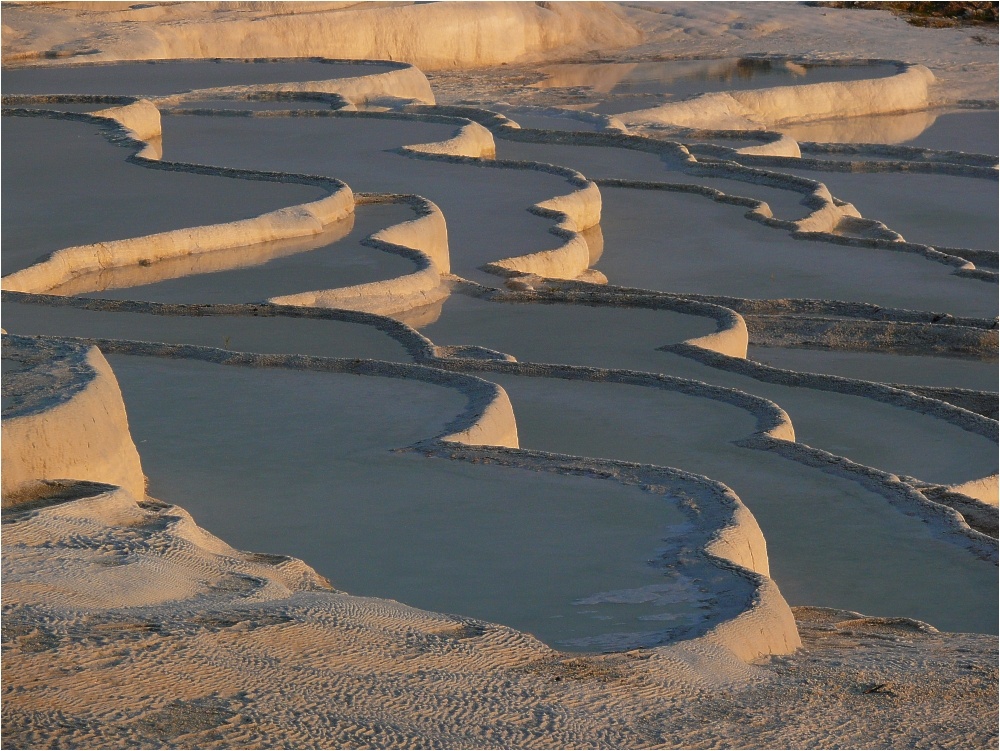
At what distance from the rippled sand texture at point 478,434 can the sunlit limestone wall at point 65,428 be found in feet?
0.04

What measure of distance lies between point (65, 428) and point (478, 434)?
1.36 metres

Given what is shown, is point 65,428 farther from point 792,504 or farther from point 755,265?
point 755,265

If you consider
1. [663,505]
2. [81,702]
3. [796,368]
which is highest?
[81,702]

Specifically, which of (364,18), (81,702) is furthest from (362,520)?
(364,18)

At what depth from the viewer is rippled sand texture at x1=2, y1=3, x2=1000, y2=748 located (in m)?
2.76

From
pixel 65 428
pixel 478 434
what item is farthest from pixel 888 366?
pixel 65 428

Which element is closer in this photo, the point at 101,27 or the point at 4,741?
the point at 4,741

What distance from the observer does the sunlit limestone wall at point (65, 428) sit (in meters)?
3.71

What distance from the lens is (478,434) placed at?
186 inches

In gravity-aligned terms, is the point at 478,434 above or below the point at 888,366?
above

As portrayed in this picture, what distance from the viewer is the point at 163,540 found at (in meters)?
3.40

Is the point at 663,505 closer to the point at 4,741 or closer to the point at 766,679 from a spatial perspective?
the point at 766,679

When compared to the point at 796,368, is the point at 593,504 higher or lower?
higher

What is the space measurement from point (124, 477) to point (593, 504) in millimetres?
1253
